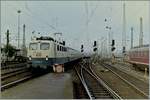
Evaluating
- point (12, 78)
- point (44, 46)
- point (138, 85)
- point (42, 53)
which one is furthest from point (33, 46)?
point (138, 85)

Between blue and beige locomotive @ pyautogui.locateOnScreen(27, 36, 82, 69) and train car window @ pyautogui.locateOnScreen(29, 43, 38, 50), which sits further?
train car window @ pyautogui.locateOnScreen(29, 43, 38, 50)

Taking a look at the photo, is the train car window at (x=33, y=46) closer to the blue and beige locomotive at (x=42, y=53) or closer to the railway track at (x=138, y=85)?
the blue and beige locomotive at (x=42, y=53)

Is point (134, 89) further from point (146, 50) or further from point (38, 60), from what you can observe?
point (146, 50)

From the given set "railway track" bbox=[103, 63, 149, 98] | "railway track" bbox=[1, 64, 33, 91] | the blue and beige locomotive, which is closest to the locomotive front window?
the blue and beige locomotive

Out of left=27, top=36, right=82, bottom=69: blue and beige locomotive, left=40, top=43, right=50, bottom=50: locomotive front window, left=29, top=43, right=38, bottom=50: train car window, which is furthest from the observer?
left=29, top=43, right=38, bottom=50: train car window

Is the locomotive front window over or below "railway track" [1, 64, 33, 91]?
over

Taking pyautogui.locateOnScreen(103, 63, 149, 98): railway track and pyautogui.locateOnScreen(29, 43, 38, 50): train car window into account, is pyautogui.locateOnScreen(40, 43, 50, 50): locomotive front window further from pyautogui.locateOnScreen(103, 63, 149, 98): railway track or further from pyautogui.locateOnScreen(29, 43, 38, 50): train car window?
pyautogui.locateOnScreen(103, 63, 149, 98): railway track

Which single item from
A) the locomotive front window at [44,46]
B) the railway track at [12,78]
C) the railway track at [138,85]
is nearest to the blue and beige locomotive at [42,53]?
the locomotive front window at [44,46]

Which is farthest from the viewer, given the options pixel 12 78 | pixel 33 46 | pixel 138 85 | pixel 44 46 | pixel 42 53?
pixel 33 46

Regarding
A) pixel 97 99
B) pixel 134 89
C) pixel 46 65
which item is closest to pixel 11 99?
pixel 97 99

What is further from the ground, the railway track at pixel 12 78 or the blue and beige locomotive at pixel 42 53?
the blue and beige locomotive at pixel 42 53

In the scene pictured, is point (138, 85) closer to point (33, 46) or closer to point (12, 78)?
point (12, 78)

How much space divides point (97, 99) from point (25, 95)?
3348 millimetres

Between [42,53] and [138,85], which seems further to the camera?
[42,53]
